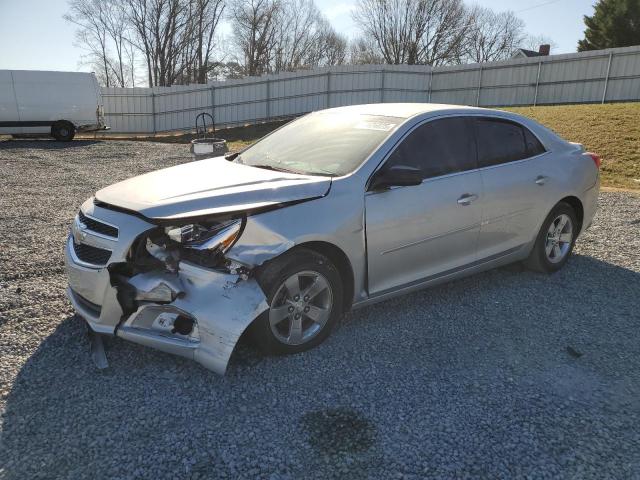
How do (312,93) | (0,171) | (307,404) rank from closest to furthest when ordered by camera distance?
(307,404), (0,171), (312,93)

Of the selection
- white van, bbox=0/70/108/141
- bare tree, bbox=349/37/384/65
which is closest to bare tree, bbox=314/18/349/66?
bare tree, bbox=349/37/384/65

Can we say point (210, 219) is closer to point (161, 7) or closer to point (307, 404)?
point (307, 404)

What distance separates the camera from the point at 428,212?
3805mm

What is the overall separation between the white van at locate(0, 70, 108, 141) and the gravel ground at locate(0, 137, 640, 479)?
15503 millimetres

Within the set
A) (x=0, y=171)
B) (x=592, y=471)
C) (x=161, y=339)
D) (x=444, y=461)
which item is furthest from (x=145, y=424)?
(x=0, y=171)

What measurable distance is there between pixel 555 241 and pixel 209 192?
3.56 m

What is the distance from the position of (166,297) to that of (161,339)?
9.6 inches

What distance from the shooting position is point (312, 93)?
24141 millimetres

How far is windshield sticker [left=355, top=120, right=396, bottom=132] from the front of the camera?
394 centimetres

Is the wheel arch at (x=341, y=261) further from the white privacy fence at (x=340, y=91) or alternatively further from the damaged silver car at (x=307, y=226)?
the white privacy fence at (x=340, y=91)

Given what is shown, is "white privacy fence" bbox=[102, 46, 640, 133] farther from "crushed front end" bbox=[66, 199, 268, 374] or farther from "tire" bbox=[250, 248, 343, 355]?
"crushed front end" bbox=[66, 199, 268, 374]

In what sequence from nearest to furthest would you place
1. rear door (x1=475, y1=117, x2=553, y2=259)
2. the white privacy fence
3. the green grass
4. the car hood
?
the car hood, rear door (x1=475, y1=117, x2=553, y2=259), the green grass, the white privacy fence

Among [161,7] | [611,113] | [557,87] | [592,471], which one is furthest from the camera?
[161,7]

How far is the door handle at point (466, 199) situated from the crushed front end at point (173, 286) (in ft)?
6.10
